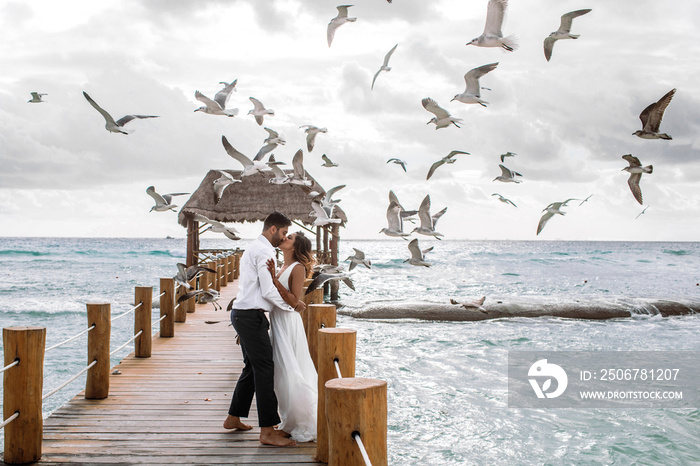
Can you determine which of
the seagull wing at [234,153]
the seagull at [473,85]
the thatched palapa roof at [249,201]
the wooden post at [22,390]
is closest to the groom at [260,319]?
the wooden post at [22,390]

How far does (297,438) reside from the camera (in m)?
5.41

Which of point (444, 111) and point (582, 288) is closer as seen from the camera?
point (444, 111)

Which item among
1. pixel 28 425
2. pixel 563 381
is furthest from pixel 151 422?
pixel 563 381

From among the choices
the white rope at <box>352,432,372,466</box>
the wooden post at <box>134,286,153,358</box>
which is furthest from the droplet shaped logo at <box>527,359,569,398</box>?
the white rope at <box>352,432,372,466</box>

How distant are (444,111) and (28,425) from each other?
6.40 m

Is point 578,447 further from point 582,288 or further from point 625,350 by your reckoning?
point 582,288

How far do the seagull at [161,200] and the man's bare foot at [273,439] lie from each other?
548 centimetres

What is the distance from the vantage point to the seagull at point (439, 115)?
870 centimetres

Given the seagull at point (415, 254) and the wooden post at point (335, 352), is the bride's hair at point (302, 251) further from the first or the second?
the seagull at point (415, 254)

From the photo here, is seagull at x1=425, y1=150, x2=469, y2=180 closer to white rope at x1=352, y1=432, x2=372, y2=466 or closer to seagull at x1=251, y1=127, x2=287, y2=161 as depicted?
seagull at x1=251, y1=127, x2=287, y2=161

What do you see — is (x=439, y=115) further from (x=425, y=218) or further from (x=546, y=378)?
(x=546, y=378)

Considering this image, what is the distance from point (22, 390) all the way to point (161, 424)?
146 centimetres

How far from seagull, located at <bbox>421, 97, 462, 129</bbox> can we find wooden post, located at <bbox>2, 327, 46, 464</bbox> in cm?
581

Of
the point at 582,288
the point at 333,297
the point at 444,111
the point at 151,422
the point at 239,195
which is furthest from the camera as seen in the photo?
the point at 582,288
